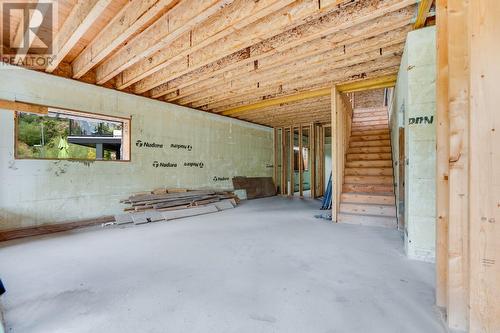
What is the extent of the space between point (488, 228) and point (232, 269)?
191 centimetres

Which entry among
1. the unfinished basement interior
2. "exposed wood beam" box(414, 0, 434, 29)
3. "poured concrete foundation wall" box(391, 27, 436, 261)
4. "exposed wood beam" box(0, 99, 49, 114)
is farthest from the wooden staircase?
"exposed wood beam" box(0, 99, 49, 114)

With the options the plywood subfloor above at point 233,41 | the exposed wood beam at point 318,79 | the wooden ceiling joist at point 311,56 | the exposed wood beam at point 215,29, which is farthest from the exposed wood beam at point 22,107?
the exposed wood beam at point 318,79

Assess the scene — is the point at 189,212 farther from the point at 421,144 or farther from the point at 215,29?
the point at 421,144

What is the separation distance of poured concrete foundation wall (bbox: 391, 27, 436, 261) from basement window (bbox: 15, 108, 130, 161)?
15.9 feet

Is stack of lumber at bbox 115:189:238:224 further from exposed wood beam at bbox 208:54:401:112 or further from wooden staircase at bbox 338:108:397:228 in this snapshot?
wooden staircase at bbox 338:108:397:228

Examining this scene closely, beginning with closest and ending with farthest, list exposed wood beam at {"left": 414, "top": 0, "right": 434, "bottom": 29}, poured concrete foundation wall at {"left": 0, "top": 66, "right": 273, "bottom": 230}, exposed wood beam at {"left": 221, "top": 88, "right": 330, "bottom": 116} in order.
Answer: exposed wood beam at {"left": 414, "top": 0, "right": 434, "bottom": 29}
poured concrete foundation wall at {"left": 0, "top": 66, "right": 273, "bottom": 230}
exposed wood beam at {"left": 221, "top": 88, "right": 330, "bottom": 116}

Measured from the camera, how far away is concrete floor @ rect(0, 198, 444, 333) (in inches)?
59.2

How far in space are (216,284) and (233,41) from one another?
2.84m

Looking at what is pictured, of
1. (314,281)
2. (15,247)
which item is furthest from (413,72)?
(15,247)

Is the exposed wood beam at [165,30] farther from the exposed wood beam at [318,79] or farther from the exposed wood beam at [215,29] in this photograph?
the exposed wood beam at [318,79]

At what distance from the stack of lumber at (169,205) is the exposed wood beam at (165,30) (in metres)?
2.46

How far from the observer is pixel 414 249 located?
2.60 meters

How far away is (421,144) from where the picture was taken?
2.59m

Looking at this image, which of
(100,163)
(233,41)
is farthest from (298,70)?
(100,163)
